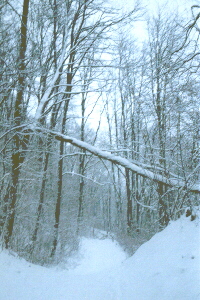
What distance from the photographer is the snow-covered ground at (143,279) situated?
7.37ft

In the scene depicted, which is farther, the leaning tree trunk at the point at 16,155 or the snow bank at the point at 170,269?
the leaning tree trunk at the point at 16,155

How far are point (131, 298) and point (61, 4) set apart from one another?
761 cm

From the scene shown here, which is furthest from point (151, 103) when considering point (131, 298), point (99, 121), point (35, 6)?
point (99, 121)

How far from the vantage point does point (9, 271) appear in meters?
4.14

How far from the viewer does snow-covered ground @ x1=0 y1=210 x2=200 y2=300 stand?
2246mm

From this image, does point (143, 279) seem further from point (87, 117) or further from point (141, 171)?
point (87, 117)

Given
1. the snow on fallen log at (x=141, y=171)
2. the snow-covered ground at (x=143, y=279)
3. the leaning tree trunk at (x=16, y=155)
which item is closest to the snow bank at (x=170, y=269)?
the snow-covered ground at (x=143, y=279)

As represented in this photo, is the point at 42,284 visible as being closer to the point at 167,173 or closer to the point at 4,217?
the point at 4,217

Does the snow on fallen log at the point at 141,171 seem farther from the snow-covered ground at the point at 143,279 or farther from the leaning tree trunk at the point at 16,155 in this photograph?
the leaning tree trunk at the point at 16,155

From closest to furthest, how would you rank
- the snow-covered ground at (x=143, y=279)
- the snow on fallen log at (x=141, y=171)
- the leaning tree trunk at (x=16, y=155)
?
the snow-covered ground at (x=143, y=279) < the snow on fallen log at (x=141, y=171) < the leaning tree trunk at (x=16, y=155)

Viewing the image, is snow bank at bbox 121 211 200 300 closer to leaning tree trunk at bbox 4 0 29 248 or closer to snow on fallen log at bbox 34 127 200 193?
snow on fallen log at bbox 34 127 200 193

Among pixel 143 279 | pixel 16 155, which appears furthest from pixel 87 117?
pixel 143 279

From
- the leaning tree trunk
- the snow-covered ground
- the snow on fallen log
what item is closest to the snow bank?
the snow-covered ground

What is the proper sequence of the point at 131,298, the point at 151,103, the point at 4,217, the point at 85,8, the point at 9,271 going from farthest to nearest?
the point at 85,8
the point at 4,217
the point at 151,103
the point at 9,271
the point at 131,298
